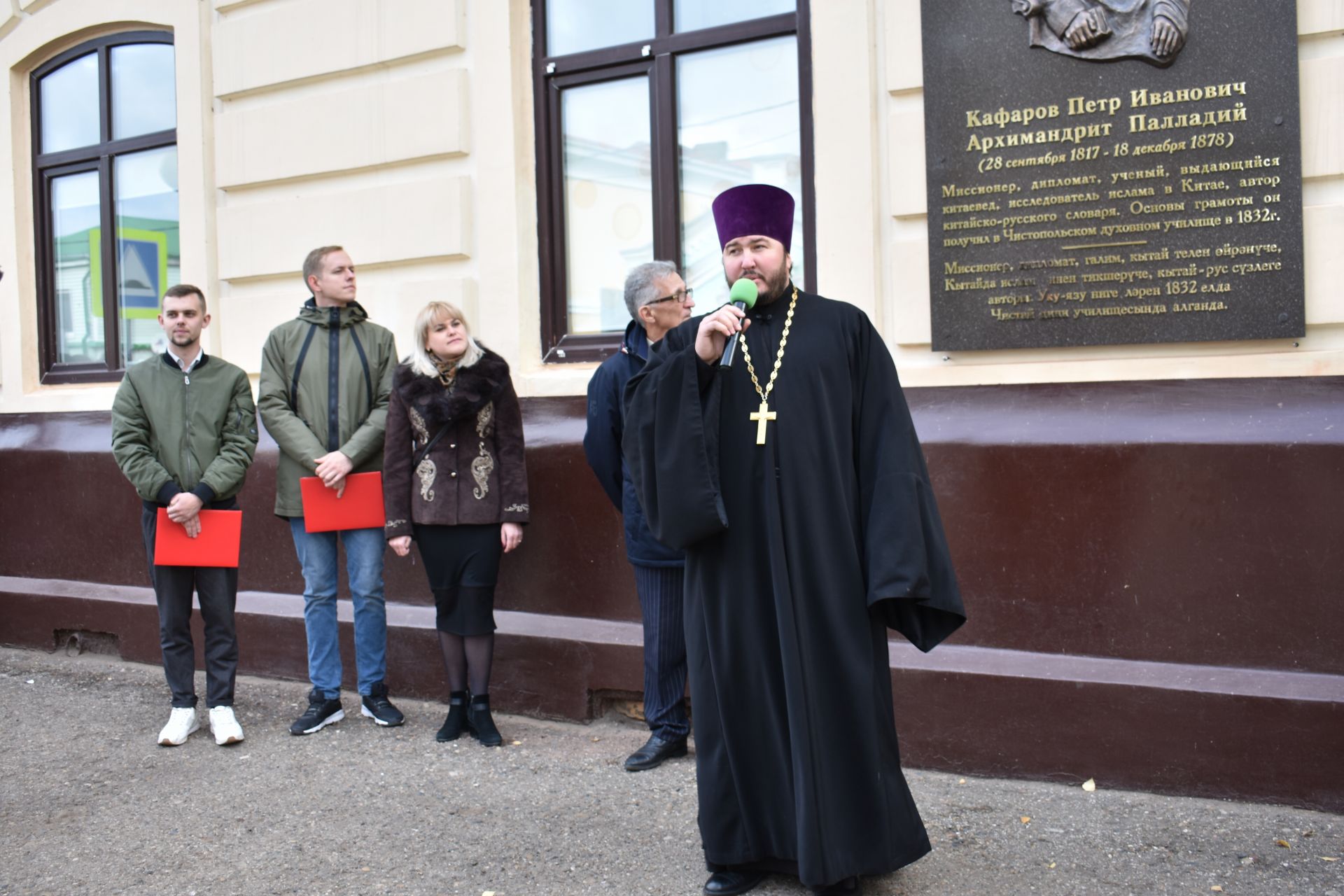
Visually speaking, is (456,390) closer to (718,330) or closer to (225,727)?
(225,727)

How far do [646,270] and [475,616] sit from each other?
159 cm

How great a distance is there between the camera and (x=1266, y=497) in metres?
4.34

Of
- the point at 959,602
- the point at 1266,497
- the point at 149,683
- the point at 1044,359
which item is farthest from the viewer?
the point at 149,683

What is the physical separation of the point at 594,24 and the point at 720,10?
26.7 inches

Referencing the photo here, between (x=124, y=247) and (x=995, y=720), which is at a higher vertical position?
(x=124, y=247)

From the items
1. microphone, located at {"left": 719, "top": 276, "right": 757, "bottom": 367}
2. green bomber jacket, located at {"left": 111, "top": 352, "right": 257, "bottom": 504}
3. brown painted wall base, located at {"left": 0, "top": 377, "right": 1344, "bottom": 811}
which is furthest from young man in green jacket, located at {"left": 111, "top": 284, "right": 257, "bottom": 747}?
microphone, located at {"left": 719, "top": 276, "right": 757, "bottom": 367}

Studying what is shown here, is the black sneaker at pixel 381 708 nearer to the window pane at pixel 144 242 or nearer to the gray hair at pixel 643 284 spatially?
the gray hair at pixel 643 284

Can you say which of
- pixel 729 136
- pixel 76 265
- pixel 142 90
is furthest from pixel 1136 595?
pixel 76 265

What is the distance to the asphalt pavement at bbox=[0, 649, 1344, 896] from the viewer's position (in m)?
3.81

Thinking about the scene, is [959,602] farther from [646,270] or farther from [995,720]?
[646,270]

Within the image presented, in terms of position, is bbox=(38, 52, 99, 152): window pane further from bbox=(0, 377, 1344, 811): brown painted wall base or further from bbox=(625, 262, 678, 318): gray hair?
bbox=(0, 377, 1344, 811): brown painted wall base

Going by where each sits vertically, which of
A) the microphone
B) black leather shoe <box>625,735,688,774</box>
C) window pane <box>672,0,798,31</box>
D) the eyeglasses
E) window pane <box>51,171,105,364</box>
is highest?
window pane <box>672,0,798,31</box>

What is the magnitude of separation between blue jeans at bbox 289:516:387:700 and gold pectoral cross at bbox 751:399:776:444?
8.22ft

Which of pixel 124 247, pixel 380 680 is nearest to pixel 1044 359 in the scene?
pixel 380 680
